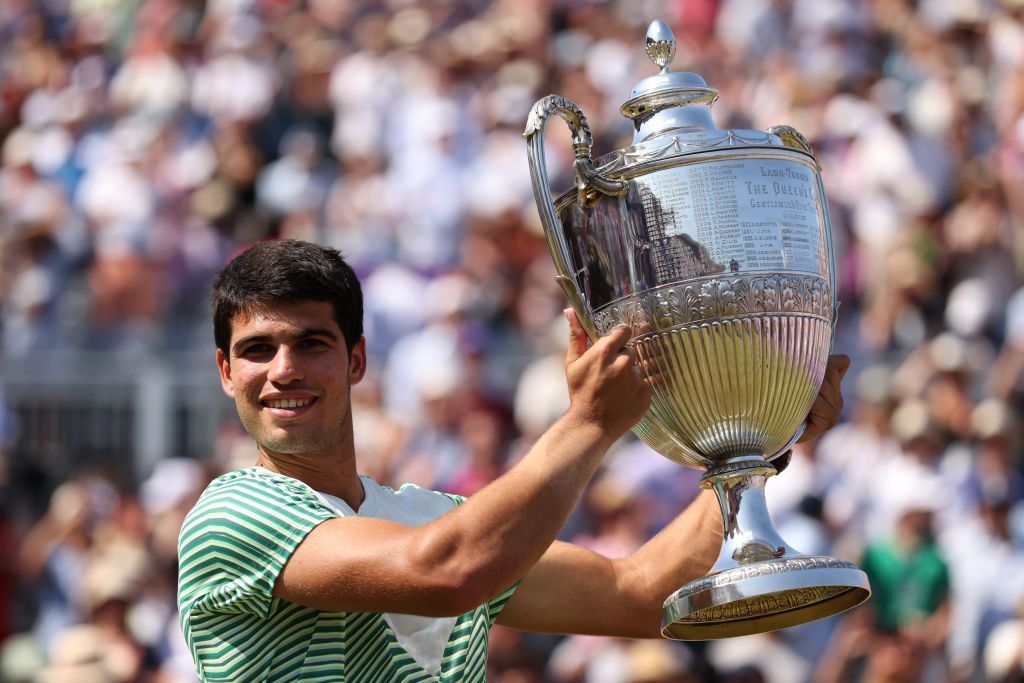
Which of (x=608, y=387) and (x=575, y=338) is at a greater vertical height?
(x=575, y=338)

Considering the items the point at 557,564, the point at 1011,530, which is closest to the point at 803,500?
the point at 1011,530

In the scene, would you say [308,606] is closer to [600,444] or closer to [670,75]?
[600,444]

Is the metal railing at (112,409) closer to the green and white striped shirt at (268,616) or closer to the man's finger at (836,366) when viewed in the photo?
the man's finger at (836,366)

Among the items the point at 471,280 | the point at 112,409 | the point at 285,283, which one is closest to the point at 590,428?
the point at 285,283

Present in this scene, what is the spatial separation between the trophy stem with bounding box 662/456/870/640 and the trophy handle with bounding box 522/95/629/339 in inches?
16.6

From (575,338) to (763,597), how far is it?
2.07 ft

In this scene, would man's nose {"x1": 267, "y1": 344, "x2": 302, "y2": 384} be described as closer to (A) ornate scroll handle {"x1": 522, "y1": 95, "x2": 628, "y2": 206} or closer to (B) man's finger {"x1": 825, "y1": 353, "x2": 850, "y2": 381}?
(A) ornate scroll handle {"x1": 522, "y1": 95, "x2": 628, "y2": 206}

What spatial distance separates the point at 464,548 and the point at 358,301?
2.19ft

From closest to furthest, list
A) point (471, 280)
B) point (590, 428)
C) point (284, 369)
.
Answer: point (590, 428), point (284, 369), point (471, 280)

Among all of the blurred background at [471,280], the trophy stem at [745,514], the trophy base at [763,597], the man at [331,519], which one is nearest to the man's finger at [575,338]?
the man at [331,519]

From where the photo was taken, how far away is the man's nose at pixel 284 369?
3.35m

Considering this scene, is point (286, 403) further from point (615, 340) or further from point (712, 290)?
point (712, 290)

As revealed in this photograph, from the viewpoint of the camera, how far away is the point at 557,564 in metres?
3.82

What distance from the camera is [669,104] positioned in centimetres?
364
